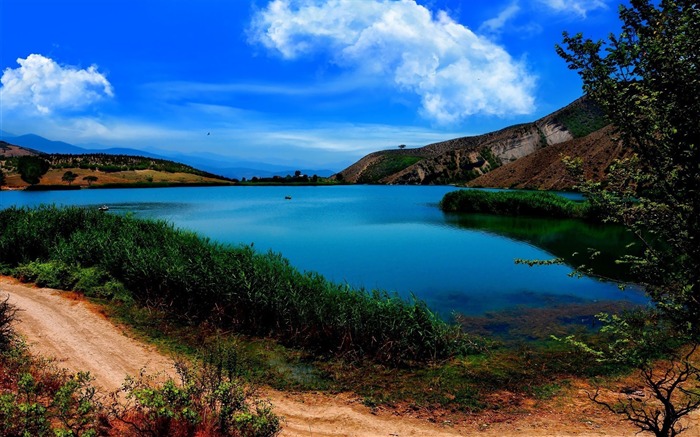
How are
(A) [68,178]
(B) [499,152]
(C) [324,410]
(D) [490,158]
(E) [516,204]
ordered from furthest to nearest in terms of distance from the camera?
(B) [499,152] → (D) [490,158] → (A) [68,178] → (E) [516,204] → (C) [324,410]

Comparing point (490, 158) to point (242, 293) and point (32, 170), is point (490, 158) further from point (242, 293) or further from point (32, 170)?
point (242, 293)

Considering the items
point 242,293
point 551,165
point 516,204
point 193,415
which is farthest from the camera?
point 551,165

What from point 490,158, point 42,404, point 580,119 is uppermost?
point 580,119

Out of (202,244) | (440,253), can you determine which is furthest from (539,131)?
(202,244)

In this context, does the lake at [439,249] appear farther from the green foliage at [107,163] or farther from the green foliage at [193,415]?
the green foliage at [107,163]

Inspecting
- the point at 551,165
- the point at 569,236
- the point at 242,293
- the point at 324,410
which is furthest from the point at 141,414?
the point at 551,165

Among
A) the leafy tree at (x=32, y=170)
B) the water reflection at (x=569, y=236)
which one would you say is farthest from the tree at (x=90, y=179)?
the water reflection at (x=569, y=236)

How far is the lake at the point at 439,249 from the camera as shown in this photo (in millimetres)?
19906

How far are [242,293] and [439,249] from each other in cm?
1911

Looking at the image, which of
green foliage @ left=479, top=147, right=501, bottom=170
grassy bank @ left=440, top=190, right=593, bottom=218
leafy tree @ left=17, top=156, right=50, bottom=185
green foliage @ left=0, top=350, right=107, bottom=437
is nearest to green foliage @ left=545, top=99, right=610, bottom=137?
green foliage @ left=479, top=147, right=501, bottom=170

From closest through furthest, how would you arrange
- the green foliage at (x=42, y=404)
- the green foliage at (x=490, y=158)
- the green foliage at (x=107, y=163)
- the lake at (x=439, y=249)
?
the green foliage at (x=42, y=404) → the lake at (x=439, y=249) → the green foliage at (x=107, y=163) → the green foliage at (x=490, y=158)

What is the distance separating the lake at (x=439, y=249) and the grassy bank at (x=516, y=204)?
3.85 metres

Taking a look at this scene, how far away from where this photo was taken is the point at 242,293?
47.6 feet

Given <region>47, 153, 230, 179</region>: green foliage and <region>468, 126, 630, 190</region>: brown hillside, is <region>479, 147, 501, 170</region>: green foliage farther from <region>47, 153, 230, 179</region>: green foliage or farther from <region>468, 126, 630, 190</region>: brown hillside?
<region>47, 153, 230, 179</region>: green foliage
